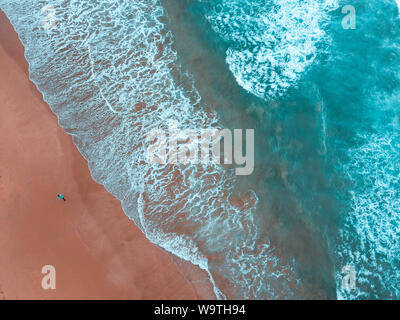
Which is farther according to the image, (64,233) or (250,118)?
(250,118)

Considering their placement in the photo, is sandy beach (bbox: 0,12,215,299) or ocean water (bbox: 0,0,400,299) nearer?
sandy beach (bbox: 0,12,215,299)

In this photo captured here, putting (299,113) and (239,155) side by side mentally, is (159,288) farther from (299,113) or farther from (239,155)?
(299,113)

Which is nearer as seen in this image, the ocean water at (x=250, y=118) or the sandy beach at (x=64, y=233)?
the sandy beach at (x=64, y=233)

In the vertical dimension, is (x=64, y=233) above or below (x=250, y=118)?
below
